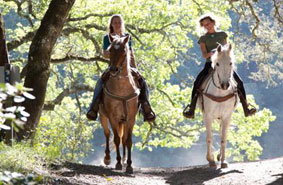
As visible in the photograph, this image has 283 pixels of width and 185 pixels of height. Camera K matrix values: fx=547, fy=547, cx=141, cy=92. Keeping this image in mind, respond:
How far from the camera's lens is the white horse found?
372 inches

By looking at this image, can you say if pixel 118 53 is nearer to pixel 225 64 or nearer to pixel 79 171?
pixel 225 64

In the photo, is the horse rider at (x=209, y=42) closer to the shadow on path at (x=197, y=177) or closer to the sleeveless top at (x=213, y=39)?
the sleeveless top at (x=213, y=39)

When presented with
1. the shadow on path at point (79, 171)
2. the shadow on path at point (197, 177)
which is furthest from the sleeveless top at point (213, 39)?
the shadow on path at point (79, 171)

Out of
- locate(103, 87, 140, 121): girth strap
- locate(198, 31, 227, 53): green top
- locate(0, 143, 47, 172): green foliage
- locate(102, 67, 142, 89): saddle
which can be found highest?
locate(198, 31, 227, 53): green top

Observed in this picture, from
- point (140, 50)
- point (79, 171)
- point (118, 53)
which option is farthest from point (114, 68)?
point (140, 50)

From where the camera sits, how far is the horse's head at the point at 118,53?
357 inches

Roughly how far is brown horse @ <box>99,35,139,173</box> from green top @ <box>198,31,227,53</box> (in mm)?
1651

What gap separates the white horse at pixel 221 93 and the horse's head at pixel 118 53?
5.26 ft

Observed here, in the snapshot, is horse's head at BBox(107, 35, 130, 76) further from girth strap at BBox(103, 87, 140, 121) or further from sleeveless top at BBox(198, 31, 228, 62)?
sleeveless top at BBox(198, 31, 228, 62)

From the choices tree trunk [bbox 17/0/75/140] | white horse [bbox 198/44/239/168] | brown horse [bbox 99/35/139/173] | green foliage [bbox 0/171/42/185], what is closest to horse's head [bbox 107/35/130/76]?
brown horse [bbox 99/35/139/173]

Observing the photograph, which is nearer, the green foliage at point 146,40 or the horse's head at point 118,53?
the horse's head at point 118,53

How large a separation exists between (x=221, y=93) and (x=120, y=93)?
1899 millimetres

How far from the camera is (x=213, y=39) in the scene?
10.5 m

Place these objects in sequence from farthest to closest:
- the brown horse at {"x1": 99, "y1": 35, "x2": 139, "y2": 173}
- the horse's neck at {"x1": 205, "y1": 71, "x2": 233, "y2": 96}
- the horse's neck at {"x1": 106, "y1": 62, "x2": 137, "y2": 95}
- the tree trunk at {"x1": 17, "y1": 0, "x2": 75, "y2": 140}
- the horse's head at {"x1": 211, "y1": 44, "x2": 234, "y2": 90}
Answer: the tree trunk at {"x1": 17, "y1": 0, "x2": 75, "y2": 140} < the horse's neck at {"x1": 205, "y1": 71, "x2": 233, "y2": 96} < the horse's neck at {"x1": 106, "y1": 62, "x2": 137, "y2": 95} < the horse's head at {"x1": 211, "y1": 44, "x2": 234, "y2": 90} < the brown horse at {"x1": 99, "y1": 35, "x2": 139, "y2": 173}
